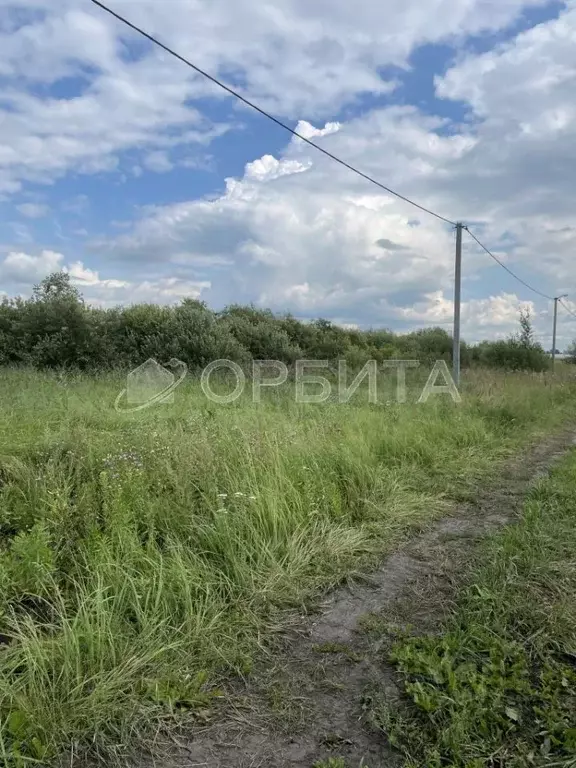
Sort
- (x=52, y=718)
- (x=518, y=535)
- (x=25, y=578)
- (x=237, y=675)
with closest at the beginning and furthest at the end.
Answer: (x=52, y=718), (x=237, y=675), (x=25, y=578), (x=518, y=535)

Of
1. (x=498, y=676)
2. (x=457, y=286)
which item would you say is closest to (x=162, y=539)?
(x=498, y=676)

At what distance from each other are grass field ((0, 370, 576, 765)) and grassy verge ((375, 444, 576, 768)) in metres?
0.81

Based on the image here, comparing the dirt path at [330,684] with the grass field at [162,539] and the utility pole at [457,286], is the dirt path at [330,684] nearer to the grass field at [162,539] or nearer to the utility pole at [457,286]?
the grass field at [162,539]

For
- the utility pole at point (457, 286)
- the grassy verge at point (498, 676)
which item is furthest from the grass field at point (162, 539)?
the utility pole at point (457, 286)

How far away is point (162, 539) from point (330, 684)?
5.41 ft

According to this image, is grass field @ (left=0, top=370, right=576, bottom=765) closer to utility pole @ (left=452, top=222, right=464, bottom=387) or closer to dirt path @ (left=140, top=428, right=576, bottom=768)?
dirt path @ (left=140, top=428, right=576, bottom=768)

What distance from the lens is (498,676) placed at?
7.65 ft

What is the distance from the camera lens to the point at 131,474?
3930 millimetres

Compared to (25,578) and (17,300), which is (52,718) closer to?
(25,578)

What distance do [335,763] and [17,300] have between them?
50.3ft

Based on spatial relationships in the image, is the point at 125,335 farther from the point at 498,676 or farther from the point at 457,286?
the point at 498,676

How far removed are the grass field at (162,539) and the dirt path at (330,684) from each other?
17 centimetres

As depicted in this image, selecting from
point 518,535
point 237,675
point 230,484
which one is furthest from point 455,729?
point 230,484

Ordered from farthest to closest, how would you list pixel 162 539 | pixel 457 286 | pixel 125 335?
pixel 125 335
pixel 457 286
pixel 162 539
